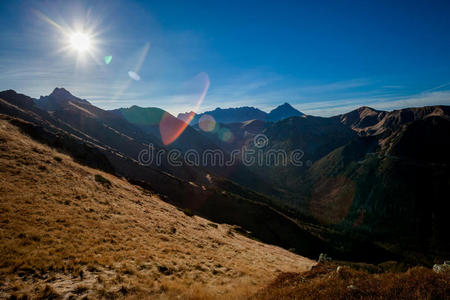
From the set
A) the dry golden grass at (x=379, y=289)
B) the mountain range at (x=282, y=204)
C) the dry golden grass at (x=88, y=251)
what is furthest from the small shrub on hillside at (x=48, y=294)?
the mountain range at (x=282, y=204)

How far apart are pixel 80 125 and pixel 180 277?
18994cm

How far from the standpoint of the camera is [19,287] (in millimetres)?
7340

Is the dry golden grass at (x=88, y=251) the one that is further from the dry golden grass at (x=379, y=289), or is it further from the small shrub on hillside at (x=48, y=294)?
the dry golden grass at (x=379, y=289)

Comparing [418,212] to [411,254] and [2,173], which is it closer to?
[411,254]

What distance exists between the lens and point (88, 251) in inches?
440

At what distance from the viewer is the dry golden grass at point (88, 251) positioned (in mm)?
8492

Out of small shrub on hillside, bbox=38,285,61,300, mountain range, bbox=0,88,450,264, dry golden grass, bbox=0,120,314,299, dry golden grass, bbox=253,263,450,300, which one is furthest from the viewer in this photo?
mountain range, bbox=0,88,450,264

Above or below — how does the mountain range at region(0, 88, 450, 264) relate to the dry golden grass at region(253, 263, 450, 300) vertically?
below

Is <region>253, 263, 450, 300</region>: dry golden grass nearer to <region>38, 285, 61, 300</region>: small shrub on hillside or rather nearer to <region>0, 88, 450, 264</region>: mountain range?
<region>38, 285, 61, 300</region>: small shrub on hillside

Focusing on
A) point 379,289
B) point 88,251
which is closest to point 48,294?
point 88,251

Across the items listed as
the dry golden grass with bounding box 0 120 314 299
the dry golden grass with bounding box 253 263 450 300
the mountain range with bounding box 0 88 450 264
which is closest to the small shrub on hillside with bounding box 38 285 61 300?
the dry golden grass with bounding box 0 120 314 299

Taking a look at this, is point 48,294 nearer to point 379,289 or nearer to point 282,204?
point 379,289

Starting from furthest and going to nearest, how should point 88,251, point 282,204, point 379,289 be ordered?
point 282,204
point 88,251
point 379,289

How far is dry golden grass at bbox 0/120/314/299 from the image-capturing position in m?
8.49
